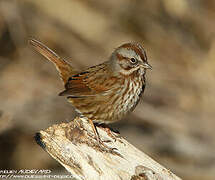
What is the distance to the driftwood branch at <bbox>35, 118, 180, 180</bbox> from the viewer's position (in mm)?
4617

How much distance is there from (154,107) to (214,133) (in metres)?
1.04

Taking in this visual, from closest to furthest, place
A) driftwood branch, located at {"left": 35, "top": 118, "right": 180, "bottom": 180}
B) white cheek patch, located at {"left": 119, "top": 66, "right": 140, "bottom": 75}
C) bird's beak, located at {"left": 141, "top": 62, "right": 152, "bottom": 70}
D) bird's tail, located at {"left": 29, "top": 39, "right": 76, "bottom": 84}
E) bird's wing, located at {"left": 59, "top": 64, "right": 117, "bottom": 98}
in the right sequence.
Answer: driftwood branch, located at {"left": 35, "top": 118, "right": 180, "bottom": 180} → bird's beak, located at {"left": 141, "top": 62, "right": 152, "bottom": 70} → white cheek patch, located at {"left": 119, "top": 66, "right": 140, "bottom": 75} → bird's wing, located at {"left": 59, "top": 64, "right": 117, "bottom": 98} → bird's tail, located at {"left": 29, "top": 39, "right": 76, "bottom": 84}

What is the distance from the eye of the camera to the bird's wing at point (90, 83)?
567 cm

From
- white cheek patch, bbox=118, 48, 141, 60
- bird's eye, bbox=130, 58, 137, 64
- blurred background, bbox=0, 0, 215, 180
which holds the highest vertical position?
blurred background, bbox=0, 0, 215, 180

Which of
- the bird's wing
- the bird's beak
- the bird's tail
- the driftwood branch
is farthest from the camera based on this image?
the bird's tail

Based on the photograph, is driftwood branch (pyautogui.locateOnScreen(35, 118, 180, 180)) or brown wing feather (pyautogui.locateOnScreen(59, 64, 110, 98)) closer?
driftwood branch (pyautogui.locateOnScreen(35, 118, 180, 180))

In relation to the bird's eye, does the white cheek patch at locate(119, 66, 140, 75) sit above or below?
below

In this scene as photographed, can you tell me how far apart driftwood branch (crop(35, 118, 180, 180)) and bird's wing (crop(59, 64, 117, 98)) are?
645 mm

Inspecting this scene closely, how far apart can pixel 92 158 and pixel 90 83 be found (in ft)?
4.15

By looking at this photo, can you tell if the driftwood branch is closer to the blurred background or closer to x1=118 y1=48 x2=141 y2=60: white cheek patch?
x1=118 y1=48 x2=141 y2=60: white cheek patch

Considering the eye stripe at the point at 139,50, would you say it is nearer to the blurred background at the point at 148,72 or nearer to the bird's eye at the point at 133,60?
the bird's eye at the point at 133,60

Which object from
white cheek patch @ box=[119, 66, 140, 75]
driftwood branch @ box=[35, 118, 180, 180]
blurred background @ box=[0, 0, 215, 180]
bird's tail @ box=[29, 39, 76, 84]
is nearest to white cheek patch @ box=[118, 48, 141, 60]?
white cheek patch @ box=[119, 66, 140, 75]

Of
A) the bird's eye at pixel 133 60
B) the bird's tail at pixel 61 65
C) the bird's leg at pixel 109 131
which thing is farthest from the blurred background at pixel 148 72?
the bird's eye at pixel 133 60

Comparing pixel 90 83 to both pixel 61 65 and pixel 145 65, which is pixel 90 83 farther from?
pixel 145 65
